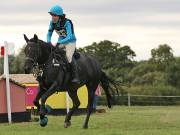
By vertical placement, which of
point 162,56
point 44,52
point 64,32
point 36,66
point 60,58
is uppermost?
point 162,56

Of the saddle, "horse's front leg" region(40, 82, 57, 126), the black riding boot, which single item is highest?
the saddle

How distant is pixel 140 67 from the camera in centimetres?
6881

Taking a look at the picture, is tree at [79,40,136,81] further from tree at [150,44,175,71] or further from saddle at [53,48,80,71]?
saddle at [53,48,80,71]

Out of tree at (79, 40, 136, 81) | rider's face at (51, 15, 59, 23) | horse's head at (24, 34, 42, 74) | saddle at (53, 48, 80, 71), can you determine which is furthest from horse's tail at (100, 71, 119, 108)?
tree at (79, 40, 136, 81)

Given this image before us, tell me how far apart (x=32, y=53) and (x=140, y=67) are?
179ft

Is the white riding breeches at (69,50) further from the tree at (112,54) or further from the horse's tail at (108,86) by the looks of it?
the tree at (112,54)

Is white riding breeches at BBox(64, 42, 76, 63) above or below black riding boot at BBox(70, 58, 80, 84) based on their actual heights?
above

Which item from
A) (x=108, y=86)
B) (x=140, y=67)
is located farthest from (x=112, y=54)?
(x=108, y=86)

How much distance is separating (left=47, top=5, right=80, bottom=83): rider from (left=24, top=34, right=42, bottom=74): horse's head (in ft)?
2.78

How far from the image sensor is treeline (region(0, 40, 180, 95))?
55781 millimetres

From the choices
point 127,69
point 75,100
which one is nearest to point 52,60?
point 75,100

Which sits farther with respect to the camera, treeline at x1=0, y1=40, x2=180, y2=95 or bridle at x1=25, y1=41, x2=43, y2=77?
treeline at x1=0, y1=40, x2=180, y2=95

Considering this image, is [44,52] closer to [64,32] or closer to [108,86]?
[64,32]

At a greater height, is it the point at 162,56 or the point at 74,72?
the point at 162,56
